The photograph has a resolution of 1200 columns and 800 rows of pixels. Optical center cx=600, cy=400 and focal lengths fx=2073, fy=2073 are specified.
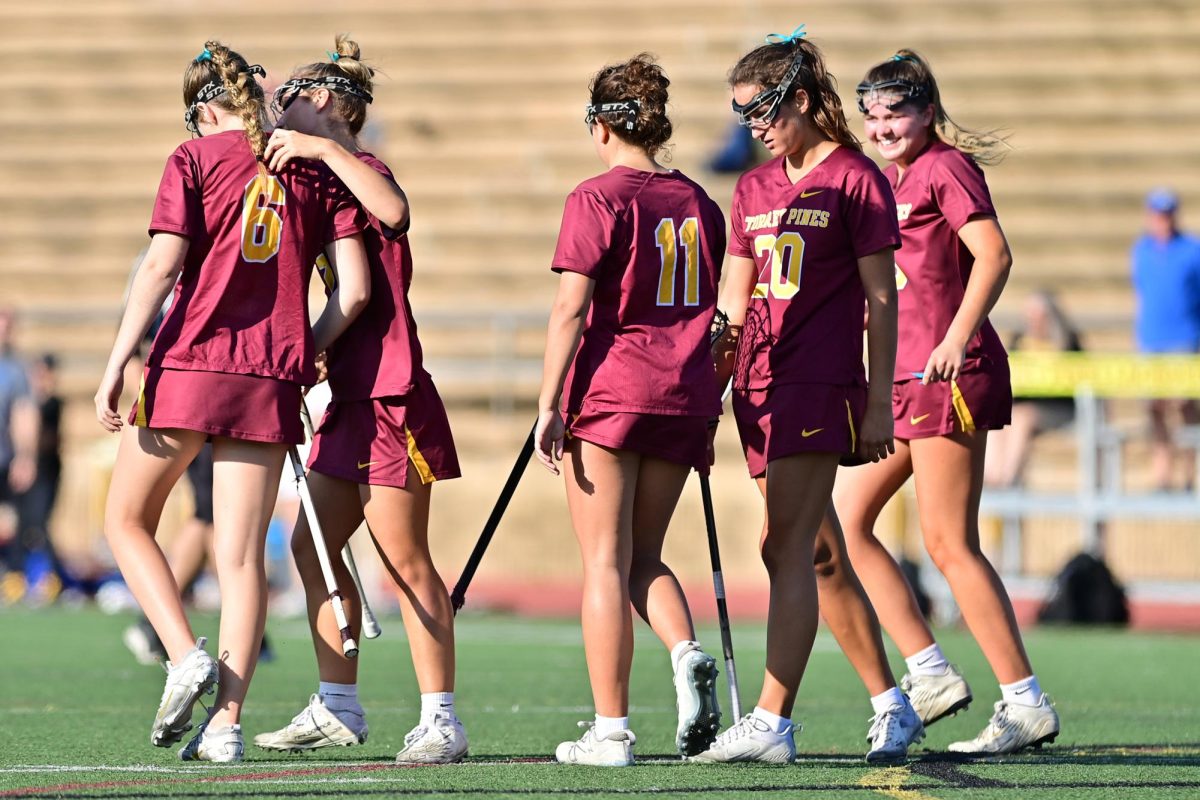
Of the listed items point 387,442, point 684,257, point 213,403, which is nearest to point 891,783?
point 684,257

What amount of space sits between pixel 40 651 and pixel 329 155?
17.7 ft

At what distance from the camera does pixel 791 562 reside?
5.57m

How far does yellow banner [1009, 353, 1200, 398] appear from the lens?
12672 mm

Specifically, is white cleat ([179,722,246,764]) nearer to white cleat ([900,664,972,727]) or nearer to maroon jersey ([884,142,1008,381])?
white cleat ([900,664,972,727])

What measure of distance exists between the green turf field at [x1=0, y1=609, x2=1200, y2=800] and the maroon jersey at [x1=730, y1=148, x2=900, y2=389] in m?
1.08

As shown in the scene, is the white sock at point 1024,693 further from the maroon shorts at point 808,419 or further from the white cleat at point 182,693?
the white cleat at point 182,693

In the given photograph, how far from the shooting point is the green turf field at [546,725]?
5.08 m

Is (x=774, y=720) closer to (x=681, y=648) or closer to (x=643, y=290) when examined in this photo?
(x=681, y=648)

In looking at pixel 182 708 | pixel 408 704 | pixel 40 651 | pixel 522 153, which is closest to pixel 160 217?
pixel 182 708

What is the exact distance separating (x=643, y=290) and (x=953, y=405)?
116 centimetres

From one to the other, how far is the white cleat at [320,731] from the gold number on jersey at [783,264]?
1663mm

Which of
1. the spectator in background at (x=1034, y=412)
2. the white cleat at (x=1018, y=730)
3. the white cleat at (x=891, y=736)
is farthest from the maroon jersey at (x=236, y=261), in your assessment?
the spectator in background at (x=1034, y=412)

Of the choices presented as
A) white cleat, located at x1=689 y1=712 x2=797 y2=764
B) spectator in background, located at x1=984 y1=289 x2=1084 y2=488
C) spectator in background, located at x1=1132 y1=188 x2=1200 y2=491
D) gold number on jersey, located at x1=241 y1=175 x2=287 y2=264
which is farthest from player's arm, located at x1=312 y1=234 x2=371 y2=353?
spectator in background, located at x1=1132 y1=188 x2=1200 y2=491

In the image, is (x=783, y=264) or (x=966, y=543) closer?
(x=783, y=264)
